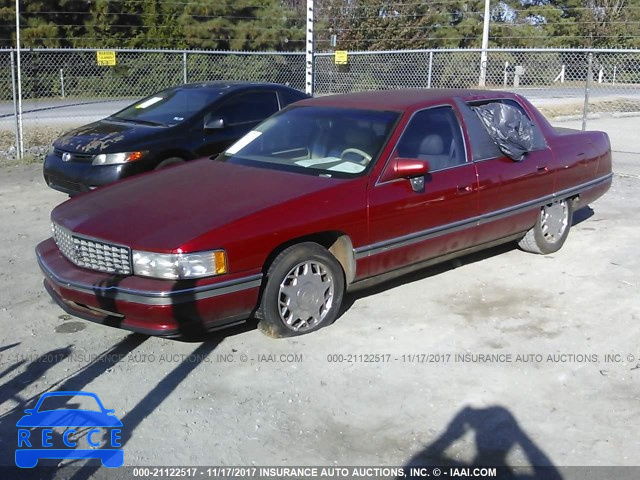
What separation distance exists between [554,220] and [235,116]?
12.8 feet

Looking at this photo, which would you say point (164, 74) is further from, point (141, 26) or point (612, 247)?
point (612, 247)

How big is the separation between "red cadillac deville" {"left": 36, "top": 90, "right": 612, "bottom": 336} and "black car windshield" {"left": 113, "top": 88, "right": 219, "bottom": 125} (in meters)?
2.63

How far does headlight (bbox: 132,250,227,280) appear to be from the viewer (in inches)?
174

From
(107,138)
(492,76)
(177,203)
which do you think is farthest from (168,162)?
(492,76)

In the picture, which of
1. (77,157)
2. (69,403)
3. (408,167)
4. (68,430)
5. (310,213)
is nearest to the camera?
(68,430)

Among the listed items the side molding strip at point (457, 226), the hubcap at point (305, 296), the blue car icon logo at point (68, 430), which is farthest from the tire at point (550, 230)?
the blue car icon logo at point (68, 430)

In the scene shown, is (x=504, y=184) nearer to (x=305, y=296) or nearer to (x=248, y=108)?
(x=305, y=296)

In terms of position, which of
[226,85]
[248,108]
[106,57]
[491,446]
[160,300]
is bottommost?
[491,446]

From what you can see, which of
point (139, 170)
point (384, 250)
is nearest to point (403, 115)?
point (384, 250)

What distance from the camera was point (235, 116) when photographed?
8.96 meters

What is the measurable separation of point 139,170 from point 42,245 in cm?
282

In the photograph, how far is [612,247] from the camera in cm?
733

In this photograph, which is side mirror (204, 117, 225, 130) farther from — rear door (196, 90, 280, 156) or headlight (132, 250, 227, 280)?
headlight (132, 250, 227, 280)

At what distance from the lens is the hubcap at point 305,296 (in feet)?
16.2
